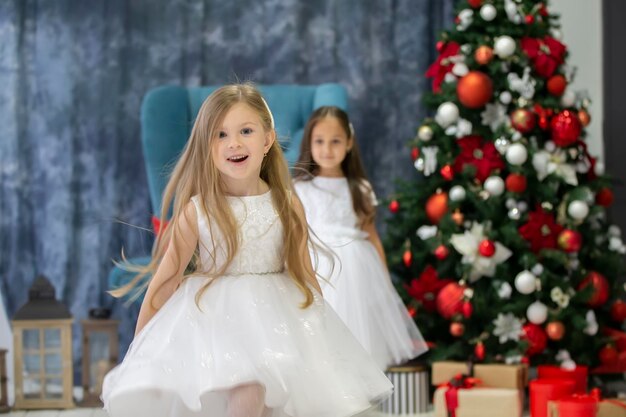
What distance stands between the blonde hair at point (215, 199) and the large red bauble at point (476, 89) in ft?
6.33

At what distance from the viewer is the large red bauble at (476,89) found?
4680mm

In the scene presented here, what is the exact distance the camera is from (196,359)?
8.54ft

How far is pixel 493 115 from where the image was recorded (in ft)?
15.8

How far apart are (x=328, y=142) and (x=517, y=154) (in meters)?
0.88

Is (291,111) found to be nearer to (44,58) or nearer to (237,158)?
(44,58)

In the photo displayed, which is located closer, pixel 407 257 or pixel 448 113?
pixel 448 113

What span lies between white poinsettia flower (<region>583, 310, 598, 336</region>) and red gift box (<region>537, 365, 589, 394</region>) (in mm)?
180

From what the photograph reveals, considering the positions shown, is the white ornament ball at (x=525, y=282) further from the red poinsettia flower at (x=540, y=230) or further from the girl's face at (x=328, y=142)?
the girl's face at (x=328, y=142)

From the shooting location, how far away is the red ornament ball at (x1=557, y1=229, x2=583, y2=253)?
4621 mm

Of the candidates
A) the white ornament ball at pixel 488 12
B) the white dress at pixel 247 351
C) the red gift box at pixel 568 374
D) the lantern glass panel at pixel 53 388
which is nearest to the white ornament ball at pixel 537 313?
the red gift box at pixel 568 374

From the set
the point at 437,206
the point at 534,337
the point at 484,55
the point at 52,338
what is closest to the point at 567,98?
the point at 484,55

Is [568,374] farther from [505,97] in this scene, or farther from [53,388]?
[53,388]

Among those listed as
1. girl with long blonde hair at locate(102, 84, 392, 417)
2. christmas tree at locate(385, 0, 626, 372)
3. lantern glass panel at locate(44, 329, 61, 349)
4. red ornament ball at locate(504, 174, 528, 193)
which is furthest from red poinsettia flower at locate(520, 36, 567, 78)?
lantern glass panel at locate(44, 329, 61, 349)

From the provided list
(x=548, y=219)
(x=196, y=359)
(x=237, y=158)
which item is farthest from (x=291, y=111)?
(x=196, y=359)
